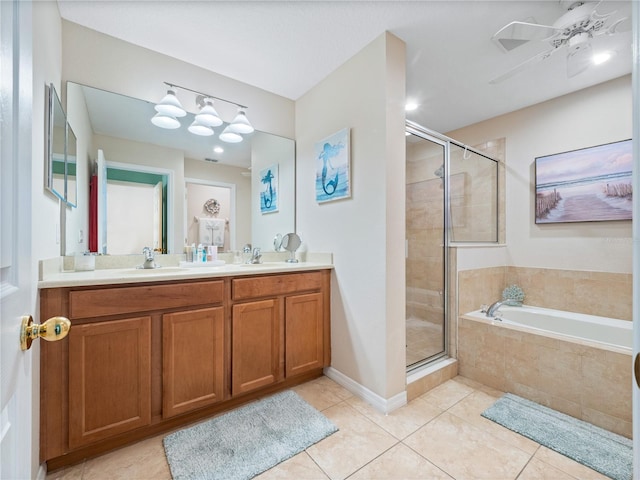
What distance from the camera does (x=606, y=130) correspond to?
7.78ft

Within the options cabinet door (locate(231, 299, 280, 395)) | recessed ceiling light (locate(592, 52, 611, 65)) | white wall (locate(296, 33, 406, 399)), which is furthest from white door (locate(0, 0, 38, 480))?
recessed ceiling light (locate(592, 52, 611, 65))

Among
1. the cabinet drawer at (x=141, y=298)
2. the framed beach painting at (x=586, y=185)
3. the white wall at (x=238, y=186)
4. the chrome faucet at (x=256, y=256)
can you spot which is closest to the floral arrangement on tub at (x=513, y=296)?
the framed beach painting at (x=586, y=185)

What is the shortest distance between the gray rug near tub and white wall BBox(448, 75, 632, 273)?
3.70 feet

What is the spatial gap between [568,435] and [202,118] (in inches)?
124

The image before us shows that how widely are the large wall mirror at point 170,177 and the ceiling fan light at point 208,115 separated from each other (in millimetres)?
91

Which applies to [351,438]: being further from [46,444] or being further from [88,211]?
[88,211]

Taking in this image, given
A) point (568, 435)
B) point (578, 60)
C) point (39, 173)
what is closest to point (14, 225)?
point (39, 173)

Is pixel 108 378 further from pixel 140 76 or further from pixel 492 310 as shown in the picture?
pixel 492 310

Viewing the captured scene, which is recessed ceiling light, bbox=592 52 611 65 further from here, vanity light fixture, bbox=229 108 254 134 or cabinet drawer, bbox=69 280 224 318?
cabinet drawer, bbox=69 280 224 318

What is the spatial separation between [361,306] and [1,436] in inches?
69.2

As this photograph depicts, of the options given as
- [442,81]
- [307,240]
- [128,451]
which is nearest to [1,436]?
[128,451]

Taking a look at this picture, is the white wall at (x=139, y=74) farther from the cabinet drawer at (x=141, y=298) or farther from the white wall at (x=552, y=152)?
the white wall at (x=552, y=152)

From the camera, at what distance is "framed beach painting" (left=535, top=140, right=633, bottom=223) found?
227cm

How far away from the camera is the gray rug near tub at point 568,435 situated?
1.38m
